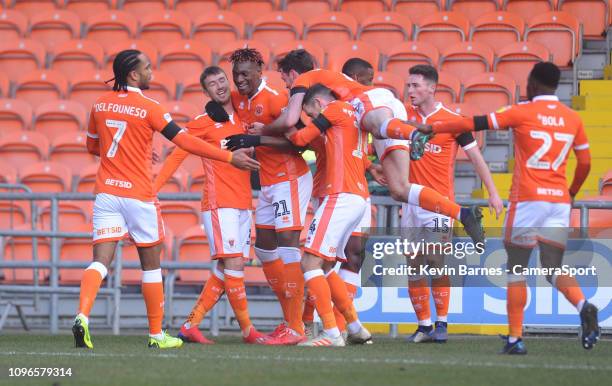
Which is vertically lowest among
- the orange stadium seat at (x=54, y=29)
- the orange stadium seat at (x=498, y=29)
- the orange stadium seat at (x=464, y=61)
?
the orange stadium seat at (x=464, y=61)

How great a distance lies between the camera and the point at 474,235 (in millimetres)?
8062

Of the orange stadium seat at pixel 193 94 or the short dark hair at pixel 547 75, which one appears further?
the orange stadium seat at pixel 193 94

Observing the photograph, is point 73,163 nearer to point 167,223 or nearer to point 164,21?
point 167,223

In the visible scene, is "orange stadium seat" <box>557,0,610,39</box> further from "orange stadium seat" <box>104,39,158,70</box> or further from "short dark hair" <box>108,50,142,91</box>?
"short dark hair" <box>108,50,142,91</box>

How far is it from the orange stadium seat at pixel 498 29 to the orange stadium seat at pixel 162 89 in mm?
3949

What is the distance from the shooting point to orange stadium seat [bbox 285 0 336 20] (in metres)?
16.1

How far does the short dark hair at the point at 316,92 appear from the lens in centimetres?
887

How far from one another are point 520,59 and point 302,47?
8.89 feet

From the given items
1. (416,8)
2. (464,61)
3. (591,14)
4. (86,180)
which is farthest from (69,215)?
(591,14)

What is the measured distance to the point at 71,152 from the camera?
45.9 ft

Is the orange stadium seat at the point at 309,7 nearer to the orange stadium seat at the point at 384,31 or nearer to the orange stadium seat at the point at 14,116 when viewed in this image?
the orange stadium seat at the point at 384,31

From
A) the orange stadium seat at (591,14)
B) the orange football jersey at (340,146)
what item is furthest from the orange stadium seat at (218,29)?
the orange football jersey at (340,146)

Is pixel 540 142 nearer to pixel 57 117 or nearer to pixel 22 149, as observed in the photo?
A: pixel 22 149

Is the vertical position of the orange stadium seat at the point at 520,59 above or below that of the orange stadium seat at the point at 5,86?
above
